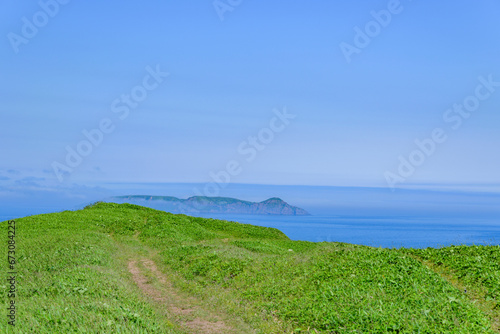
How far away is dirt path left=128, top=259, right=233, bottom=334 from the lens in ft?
50.8

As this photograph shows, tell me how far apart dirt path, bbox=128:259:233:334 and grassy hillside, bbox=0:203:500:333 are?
2.4 inches

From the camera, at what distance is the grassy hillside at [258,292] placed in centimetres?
1337

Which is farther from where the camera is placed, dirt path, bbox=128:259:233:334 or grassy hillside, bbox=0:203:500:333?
dirt path, bbox=128:259:233:334

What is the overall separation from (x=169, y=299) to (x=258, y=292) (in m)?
4.56

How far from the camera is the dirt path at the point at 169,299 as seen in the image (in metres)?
15.5

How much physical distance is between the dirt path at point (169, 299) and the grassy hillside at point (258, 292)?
2.4 inches

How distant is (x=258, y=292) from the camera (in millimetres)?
19062

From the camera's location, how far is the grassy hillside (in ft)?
43.9

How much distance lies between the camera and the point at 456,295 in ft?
51.4

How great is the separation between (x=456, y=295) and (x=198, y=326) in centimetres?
1037

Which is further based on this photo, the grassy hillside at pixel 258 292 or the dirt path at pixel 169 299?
the dirt path at pixel 169 299

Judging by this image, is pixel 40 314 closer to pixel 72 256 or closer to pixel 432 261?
pixel 72 256

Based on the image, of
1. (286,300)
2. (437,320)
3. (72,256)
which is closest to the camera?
(437,320)

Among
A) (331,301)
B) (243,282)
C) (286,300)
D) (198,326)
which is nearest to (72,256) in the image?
(243,282)
